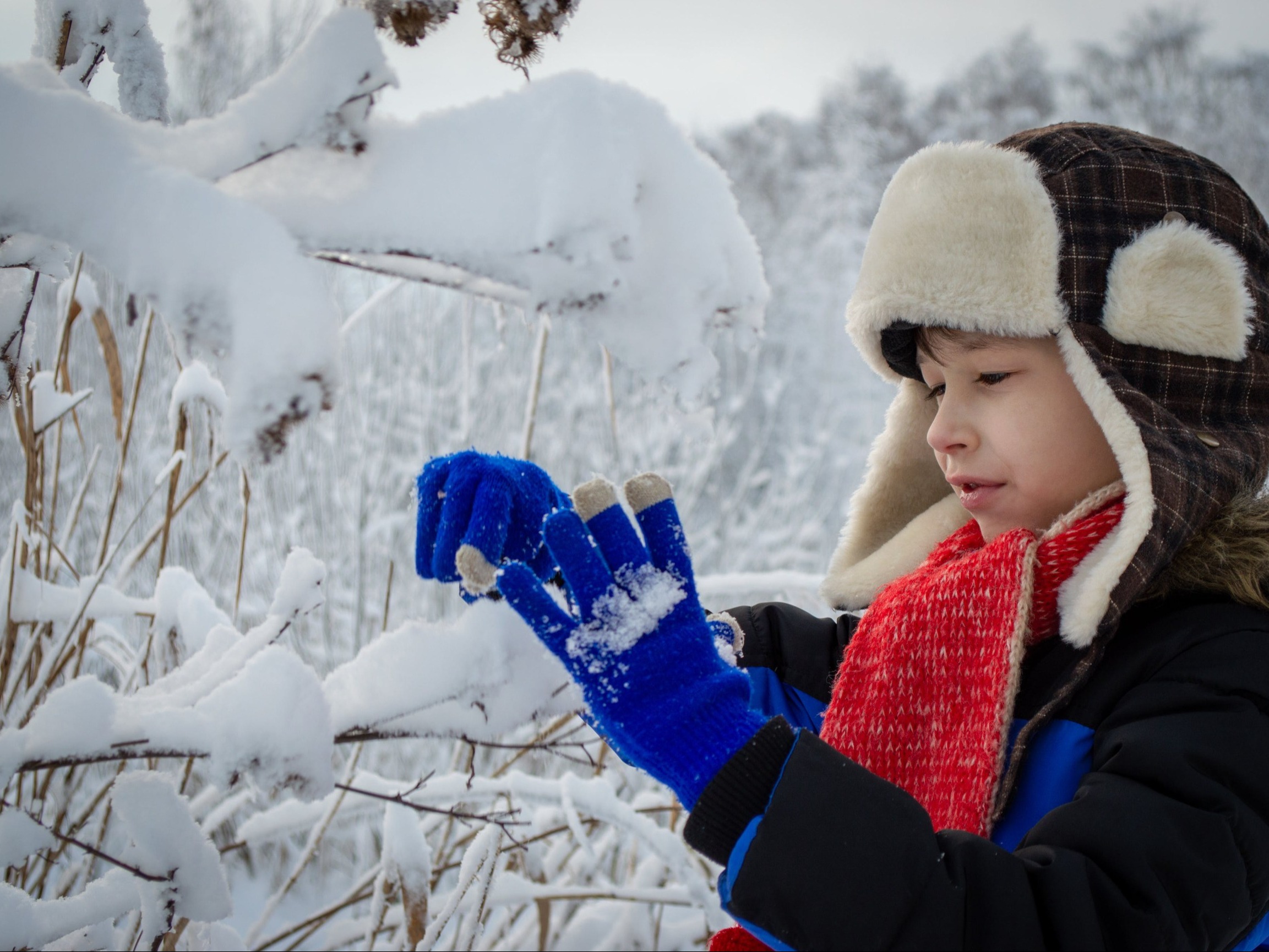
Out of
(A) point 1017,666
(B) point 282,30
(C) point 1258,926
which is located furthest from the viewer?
(B) point 282,30

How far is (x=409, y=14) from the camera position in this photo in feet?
1.73

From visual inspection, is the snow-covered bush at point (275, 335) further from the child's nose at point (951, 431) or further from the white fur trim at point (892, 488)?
the white fur trim at point (892, 488)

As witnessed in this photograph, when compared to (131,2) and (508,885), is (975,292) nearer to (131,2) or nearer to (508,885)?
(131,2)

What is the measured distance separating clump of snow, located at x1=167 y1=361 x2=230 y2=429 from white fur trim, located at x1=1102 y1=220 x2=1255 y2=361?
1062mm

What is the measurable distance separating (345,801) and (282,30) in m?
2.40

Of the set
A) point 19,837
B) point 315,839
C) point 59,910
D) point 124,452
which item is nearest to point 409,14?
point 124,452

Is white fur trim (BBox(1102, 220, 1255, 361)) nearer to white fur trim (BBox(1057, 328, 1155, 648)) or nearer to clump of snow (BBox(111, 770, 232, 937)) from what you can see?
white fur trim (BBox(1057, 328, 1155, 648))

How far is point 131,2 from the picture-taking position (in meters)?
0.58

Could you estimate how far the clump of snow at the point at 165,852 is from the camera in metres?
0.71

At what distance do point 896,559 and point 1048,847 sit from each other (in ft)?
2.13

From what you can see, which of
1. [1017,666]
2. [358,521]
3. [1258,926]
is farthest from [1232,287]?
[358,521]

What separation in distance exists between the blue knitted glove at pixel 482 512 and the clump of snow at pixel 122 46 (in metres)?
0.41

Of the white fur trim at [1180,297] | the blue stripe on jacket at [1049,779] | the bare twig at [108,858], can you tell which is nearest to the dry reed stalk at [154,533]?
the bare twig at [108,858]

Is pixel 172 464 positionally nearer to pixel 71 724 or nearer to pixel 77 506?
pixel 77 506
